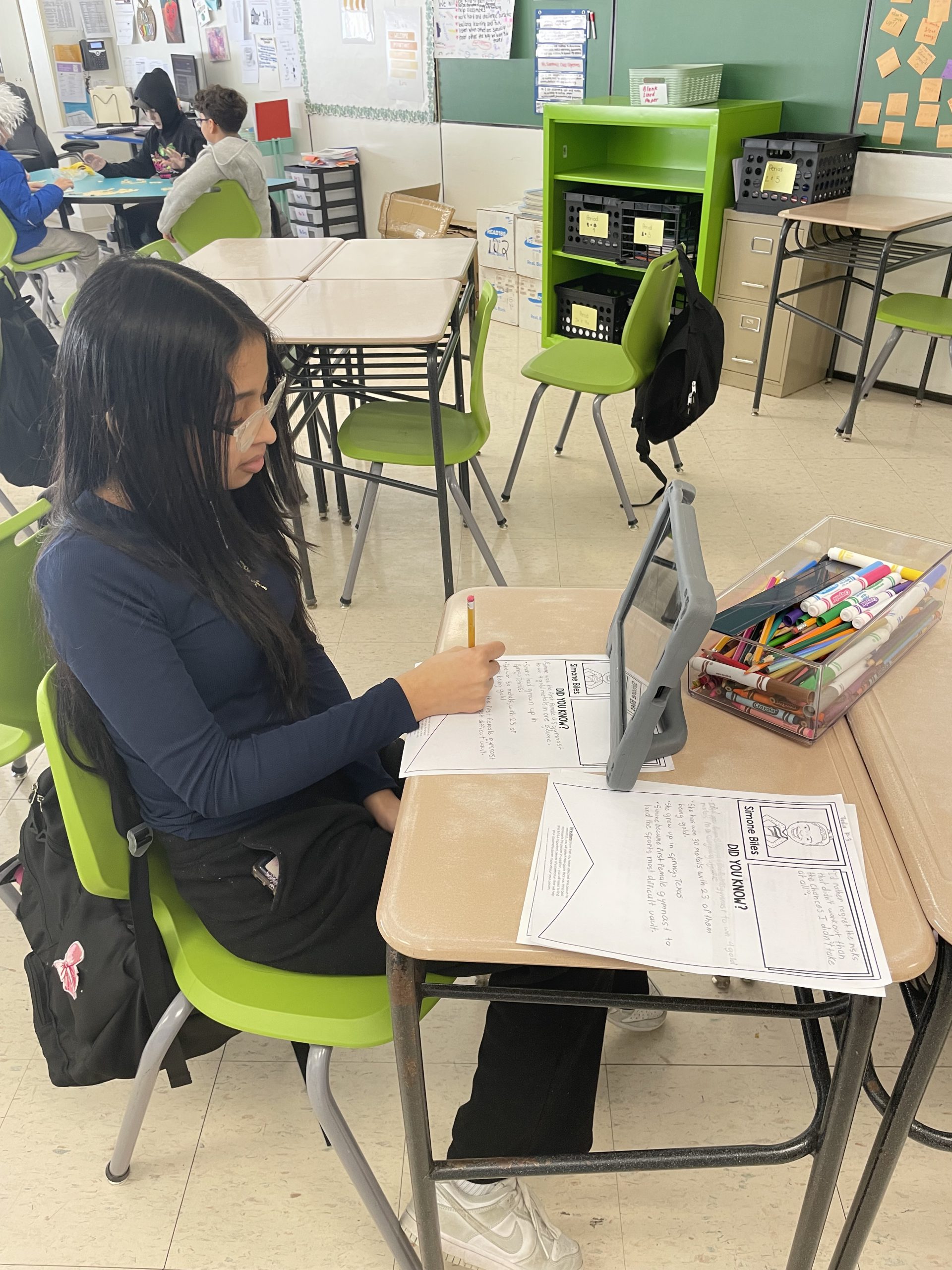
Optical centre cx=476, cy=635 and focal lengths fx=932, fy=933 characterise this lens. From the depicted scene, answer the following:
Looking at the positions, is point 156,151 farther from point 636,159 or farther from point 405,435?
point 405,435

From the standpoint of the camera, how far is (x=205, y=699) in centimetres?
108

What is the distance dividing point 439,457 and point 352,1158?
Answer: 1692mm

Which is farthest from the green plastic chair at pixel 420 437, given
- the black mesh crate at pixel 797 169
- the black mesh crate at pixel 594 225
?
the black mesh crate at pixel 594 225

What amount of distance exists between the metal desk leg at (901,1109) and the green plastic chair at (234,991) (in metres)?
0.51

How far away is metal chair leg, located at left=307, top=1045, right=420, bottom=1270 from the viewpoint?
1050mm

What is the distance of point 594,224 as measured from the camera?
14.3ft

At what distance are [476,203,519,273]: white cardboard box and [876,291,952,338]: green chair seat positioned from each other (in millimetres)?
2102

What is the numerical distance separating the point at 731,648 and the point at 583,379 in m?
2.02

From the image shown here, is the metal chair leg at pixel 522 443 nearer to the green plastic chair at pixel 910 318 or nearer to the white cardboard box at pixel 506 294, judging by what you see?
the green plastic chair at pixel 910 318

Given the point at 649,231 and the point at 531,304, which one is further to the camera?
the point at 531,304

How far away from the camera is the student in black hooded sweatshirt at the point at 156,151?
534cm

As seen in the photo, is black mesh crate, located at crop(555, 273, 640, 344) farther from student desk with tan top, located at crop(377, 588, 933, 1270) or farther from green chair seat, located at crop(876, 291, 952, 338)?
student desk with tan top, located at crop(377, 588, 933, 1270)

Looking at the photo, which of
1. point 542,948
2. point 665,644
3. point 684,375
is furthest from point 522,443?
point 542,948

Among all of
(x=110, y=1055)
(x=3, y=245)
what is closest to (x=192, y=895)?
(x=110, y=1055)
